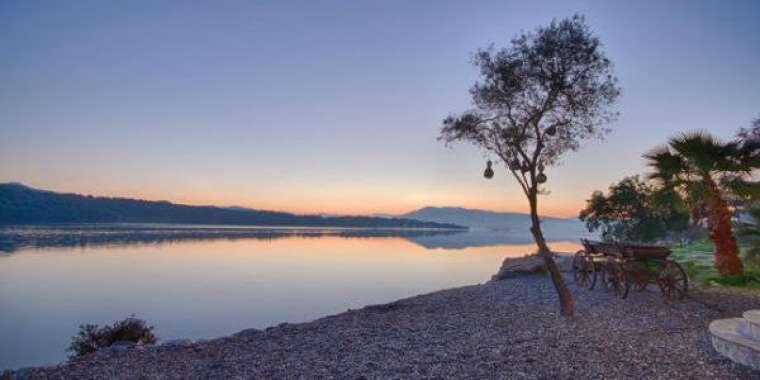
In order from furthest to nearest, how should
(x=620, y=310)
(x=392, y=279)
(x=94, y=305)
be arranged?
(x=392, y=279), (x=94, y=305), (x=620, y=310)

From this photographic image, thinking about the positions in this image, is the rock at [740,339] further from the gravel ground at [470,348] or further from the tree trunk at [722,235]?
the tree trunk at [722,235]

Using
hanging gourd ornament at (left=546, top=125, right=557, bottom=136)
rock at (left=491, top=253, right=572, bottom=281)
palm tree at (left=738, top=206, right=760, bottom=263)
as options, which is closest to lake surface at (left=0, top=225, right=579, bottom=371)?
rock at (left=491, top=253, right=572, bottom=281)

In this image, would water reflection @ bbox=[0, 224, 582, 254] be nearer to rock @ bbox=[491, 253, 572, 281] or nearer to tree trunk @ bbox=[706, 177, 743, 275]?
rock @ bbox=[491, 253, 572, 281]

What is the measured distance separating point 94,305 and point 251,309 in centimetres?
756

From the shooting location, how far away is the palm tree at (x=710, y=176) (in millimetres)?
14602

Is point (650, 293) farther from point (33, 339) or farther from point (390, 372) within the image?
point (33, 339)

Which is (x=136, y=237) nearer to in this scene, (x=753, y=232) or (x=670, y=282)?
(x=670, y=282)

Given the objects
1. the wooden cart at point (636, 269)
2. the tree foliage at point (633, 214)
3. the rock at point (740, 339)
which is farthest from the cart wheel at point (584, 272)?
the tree foliage at point (633, 214)

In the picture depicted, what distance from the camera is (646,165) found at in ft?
54.0

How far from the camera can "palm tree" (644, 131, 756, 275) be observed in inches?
575

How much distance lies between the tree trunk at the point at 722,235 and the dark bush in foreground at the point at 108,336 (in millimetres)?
17610

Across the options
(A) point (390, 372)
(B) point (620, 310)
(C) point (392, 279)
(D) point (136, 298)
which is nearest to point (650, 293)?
(B) point (620, 310)

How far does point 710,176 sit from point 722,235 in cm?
203

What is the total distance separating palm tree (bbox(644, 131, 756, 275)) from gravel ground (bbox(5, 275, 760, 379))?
3.01 meters
